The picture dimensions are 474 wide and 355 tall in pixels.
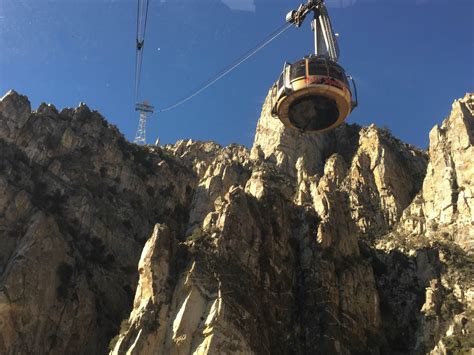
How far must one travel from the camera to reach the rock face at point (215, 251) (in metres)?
55.6

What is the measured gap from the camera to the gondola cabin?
25.1 metres

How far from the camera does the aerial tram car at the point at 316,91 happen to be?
988 inches

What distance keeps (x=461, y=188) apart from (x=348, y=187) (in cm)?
2025

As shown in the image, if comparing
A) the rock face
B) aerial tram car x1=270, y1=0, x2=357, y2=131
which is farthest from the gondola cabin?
the rock face

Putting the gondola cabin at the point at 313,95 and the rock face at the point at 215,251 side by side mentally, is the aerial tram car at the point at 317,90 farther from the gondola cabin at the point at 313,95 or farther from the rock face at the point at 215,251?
the rock face at the point at 215,251

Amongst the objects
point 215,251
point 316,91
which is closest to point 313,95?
point 316,91

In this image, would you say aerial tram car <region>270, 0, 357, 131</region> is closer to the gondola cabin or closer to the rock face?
the gondola cabin

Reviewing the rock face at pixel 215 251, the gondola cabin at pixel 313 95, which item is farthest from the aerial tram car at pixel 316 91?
the rock face at pixel 215 251

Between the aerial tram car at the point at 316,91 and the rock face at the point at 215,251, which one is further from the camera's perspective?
the rock face at the point at 215,251

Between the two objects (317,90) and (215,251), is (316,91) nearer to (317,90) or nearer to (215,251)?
(317,90)

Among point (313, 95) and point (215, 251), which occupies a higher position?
point (215, 251)

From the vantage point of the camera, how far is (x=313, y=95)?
25.3 metres

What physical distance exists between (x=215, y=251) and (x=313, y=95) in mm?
36084

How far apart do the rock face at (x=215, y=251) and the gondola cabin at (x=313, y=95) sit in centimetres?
2887
